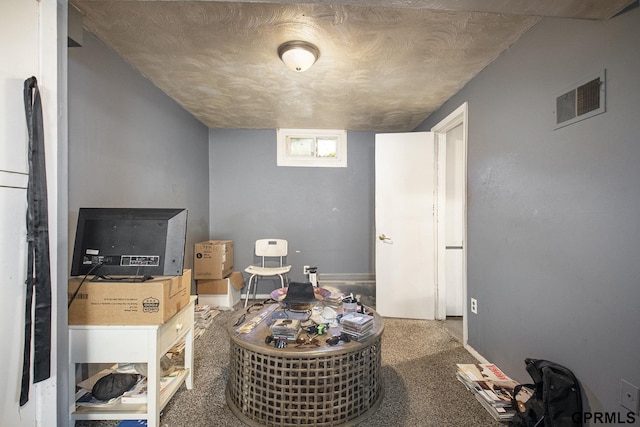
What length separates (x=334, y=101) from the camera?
2664 mm

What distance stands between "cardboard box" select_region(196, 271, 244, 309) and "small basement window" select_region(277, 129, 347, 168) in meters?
1.73

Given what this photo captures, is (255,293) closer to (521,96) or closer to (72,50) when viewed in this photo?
(72,50)

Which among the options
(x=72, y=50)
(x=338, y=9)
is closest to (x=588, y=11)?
(x=338, y=9)

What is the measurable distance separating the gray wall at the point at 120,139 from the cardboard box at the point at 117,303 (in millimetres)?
501

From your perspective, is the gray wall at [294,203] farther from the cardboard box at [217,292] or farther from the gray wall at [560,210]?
the gray wall at [560,210]

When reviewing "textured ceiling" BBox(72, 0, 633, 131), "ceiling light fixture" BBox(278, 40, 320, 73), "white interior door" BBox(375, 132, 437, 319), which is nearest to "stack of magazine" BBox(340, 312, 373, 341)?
"white interior door" BBox(375, 132, 437, 319)

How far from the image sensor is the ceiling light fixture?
171 centimetres

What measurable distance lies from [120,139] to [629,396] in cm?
317

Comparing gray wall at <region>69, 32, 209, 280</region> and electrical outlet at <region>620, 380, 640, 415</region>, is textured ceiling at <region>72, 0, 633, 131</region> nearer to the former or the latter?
gray wall at <region>69, 32, 209, 280</region>

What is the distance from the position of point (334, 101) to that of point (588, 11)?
1864 millimetres

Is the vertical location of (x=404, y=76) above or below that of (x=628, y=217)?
above

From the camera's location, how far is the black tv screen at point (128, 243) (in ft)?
4.36

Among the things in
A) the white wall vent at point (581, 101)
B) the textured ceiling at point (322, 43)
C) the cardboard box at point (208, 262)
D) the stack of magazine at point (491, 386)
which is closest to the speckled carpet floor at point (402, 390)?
the stack of magazine at point (491, 386)

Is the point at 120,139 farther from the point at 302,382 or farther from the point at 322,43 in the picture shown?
the point at 302,382
